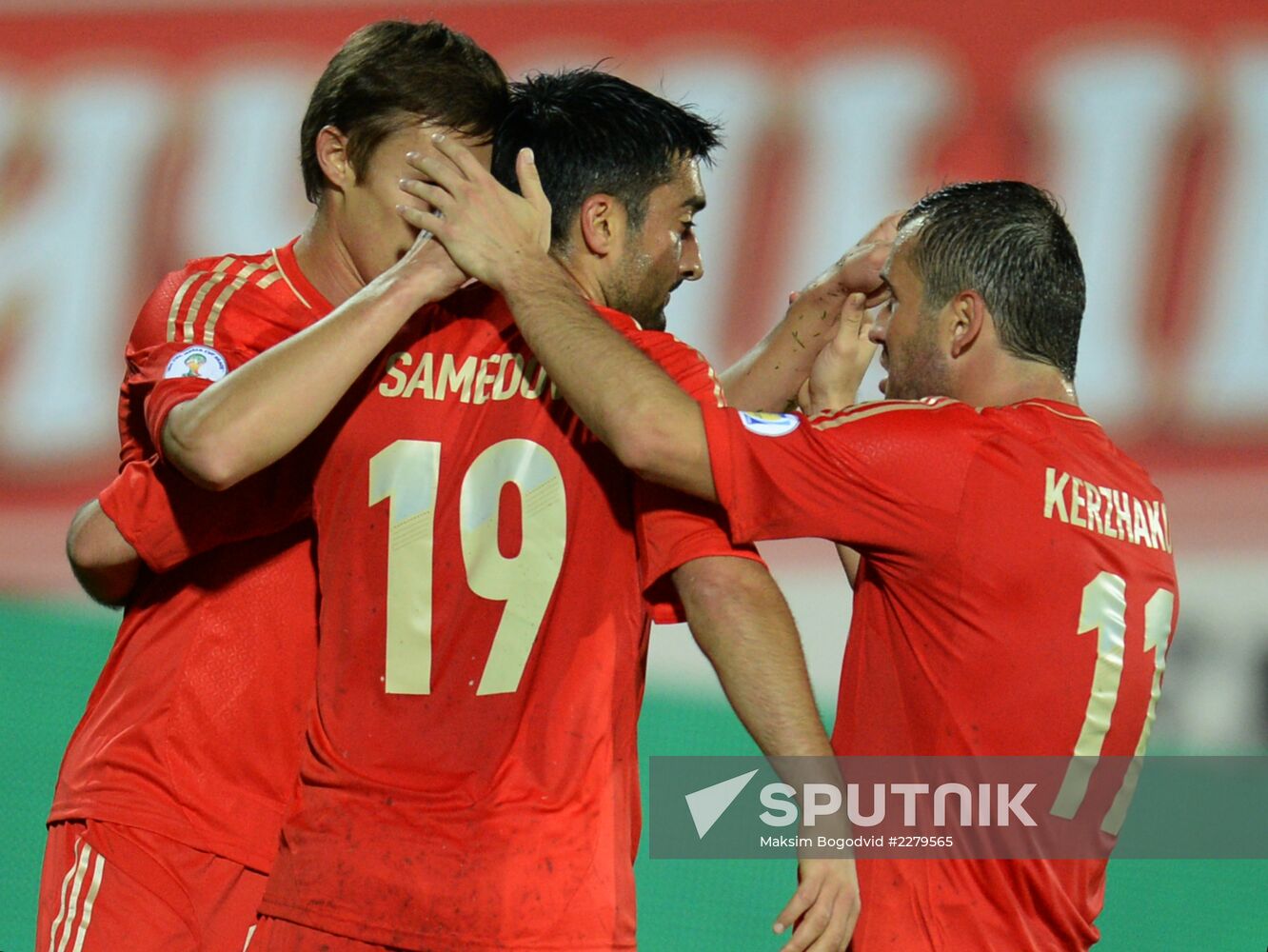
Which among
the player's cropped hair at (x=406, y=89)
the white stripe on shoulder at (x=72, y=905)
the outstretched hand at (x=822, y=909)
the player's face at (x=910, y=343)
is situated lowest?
the white stripe on shoulder at (x=72, y=905)

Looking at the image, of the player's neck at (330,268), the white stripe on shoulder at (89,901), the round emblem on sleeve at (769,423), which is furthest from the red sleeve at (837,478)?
the white stripe on shoulder at (89,901)

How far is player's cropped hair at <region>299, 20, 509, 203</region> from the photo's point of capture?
2584mm

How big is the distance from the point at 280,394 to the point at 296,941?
0.81 meters

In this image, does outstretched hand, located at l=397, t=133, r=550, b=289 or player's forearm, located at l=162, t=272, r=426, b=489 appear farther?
outstretched hand, located at l=397, t=133, r=550, b=289

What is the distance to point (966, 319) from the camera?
2535 mm

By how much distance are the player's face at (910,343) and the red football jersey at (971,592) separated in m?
0.15

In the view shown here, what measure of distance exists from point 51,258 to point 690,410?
18.8 feet

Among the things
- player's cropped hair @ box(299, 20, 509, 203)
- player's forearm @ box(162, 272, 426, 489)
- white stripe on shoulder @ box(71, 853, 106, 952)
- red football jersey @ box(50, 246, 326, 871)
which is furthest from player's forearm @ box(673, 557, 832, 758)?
white stripe on shoulder @ box(71, 853, 106, 952)

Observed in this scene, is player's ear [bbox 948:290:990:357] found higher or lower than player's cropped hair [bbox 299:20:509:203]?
lower

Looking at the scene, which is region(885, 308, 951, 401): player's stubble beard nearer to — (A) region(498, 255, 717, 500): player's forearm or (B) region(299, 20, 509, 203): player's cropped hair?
(A) region(498, 255, 717, 500): player's forearm

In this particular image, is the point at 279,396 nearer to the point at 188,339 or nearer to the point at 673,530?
the point at 188,339

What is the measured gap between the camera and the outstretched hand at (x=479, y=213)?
2299 millimetres

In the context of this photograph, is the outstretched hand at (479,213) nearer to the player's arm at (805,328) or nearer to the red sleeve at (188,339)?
the red sleeve at (188,339)

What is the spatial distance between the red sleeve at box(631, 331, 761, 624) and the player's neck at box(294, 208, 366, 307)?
0.54 metres
